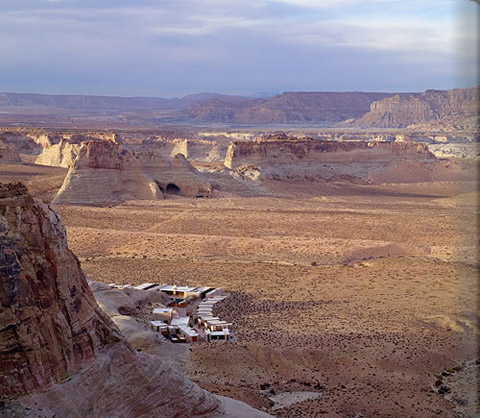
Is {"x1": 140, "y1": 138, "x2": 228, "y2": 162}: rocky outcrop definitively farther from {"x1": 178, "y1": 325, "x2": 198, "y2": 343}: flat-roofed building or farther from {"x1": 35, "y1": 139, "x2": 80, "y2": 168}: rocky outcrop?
{"x1": 178, "y1": 325, "x2": 198, "y2": 343}: flat-roofed building

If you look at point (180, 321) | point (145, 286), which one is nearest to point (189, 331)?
point (180, 321)

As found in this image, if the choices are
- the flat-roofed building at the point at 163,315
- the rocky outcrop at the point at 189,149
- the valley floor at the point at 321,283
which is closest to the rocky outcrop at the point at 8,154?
the rocky outcrop at the point at 189,149

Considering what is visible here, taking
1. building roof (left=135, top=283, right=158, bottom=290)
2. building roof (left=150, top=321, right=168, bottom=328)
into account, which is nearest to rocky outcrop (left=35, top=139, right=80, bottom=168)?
building roof (left=135, top=283, right=158, bottom=290)

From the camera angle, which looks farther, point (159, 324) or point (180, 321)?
point (180, 321)

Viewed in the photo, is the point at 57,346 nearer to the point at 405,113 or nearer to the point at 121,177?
the point at 121,177

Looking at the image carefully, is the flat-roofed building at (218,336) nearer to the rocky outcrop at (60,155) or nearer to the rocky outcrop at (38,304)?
the rocky outcrop at (38,304)

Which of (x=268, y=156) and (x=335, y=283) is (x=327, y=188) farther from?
(x=335, y=283)
